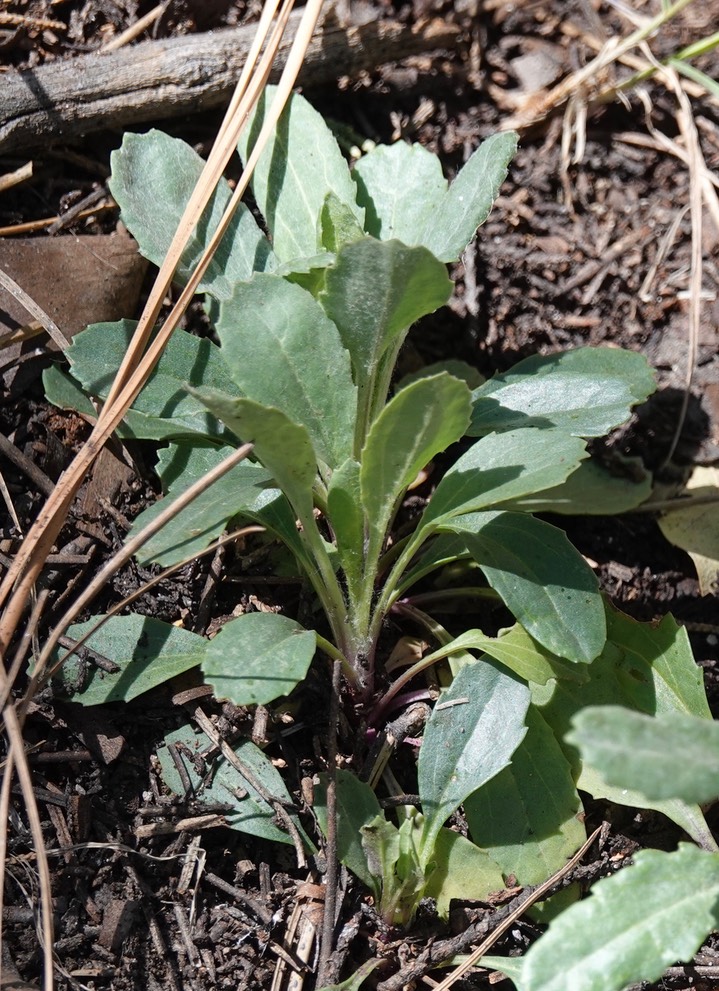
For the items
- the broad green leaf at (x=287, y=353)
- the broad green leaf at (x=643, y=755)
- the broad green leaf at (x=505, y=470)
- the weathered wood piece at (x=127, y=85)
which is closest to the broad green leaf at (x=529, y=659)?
the broad green leaf at (x=505, y=470)

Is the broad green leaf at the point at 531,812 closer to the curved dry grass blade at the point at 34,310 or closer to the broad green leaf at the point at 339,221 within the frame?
the broad green leaf at the point at 339,221

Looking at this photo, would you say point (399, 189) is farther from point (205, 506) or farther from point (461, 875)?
point (461, 875)

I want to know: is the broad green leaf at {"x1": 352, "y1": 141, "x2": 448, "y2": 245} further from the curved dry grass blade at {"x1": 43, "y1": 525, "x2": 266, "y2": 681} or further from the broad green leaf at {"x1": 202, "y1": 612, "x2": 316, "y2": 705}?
the broad green leaf at {"x1": 202, "y1": 612, "x2": 316, "y2": 705}

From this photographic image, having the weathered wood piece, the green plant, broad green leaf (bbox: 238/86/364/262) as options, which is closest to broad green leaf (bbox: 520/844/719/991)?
the green plant

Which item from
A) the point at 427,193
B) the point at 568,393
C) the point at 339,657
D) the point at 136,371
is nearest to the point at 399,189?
the point at 427,193

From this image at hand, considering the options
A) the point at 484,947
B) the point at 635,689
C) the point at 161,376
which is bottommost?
the point at 484,947

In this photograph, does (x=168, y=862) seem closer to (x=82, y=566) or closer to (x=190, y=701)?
(x=190, y=701)

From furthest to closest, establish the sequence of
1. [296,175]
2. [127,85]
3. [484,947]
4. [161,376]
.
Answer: [127,85] → [296,175] → [161,376] → [484,947]
